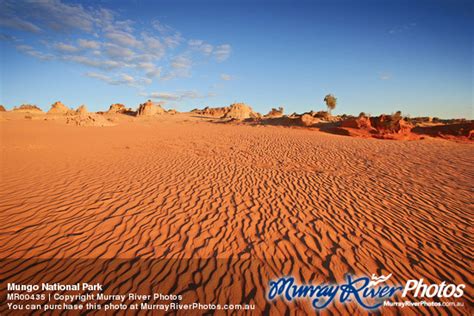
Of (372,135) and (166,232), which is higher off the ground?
(372,135)

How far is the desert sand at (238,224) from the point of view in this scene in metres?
3.23

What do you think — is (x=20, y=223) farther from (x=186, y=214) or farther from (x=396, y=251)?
(x=396, y=251)

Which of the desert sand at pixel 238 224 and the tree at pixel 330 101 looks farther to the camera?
the tree at pixel 330 101

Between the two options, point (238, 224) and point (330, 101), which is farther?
point (330, 101)

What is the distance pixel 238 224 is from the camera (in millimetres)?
4590

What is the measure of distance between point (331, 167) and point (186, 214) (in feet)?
23.5

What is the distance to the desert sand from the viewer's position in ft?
10.6

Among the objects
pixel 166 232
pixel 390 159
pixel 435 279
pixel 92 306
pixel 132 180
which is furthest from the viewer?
pixel 390 159

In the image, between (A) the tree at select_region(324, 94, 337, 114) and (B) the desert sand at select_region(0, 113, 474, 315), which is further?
(A) the tree at select_region(324, 94, 337, 114)

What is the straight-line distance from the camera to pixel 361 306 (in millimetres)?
2842

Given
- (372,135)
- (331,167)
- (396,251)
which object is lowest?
(396,251)

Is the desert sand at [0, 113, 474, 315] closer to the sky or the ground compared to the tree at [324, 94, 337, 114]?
closer to the ground

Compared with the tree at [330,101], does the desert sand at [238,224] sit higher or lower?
lower

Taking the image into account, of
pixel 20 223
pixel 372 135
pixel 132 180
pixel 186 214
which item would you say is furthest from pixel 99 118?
pixel 372 135
